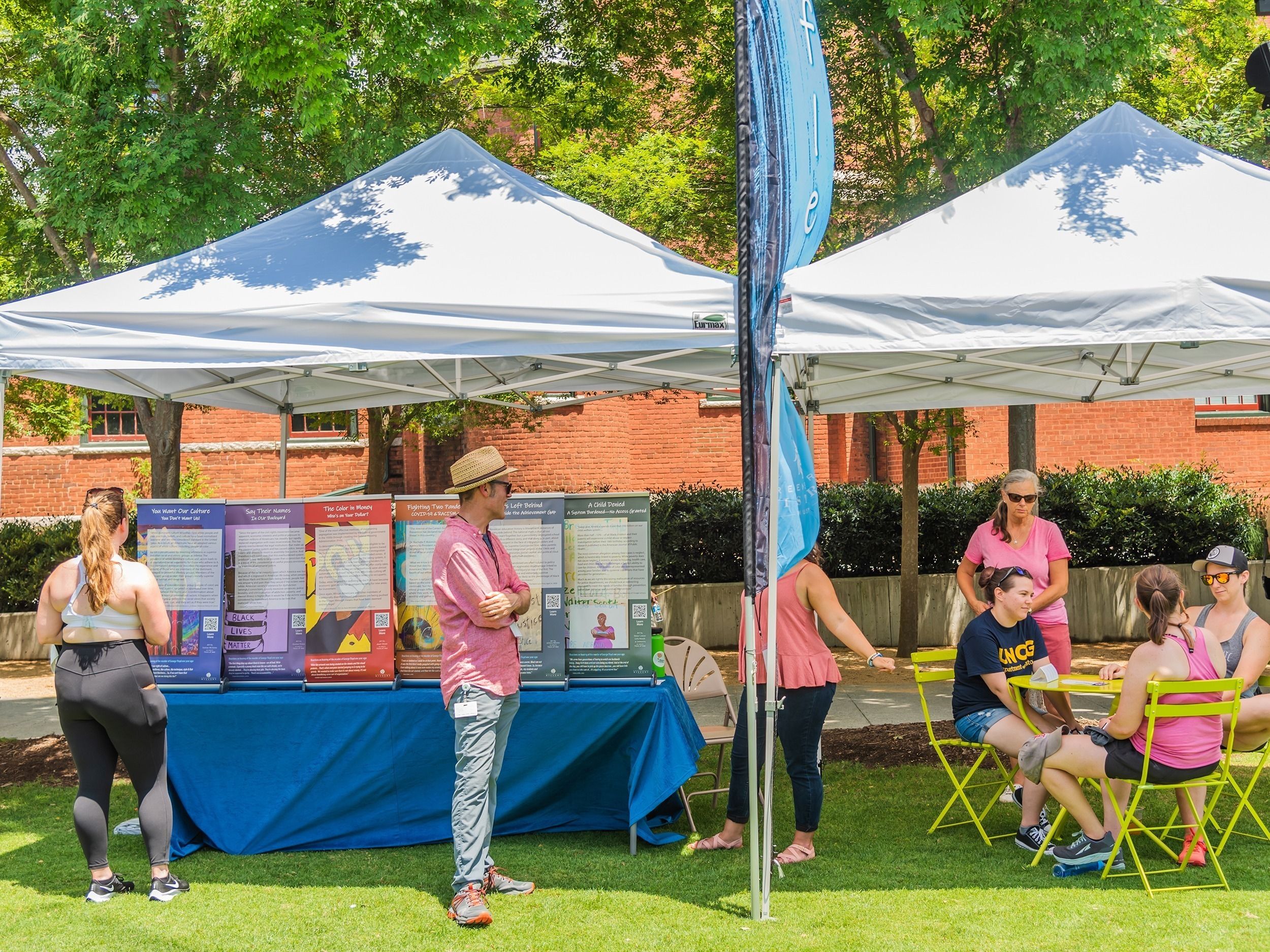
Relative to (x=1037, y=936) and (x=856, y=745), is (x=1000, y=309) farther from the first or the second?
(x=856, y=745)

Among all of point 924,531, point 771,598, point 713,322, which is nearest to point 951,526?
point 924,531

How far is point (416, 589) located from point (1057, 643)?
10.6ft

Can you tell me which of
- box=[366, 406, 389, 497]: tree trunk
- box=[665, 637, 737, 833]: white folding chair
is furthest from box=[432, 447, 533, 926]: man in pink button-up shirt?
box=[366, 406, 389, 497]: tree trunk

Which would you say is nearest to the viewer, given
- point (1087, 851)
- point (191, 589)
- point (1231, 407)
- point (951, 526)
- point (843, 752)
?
point (1087, 851)

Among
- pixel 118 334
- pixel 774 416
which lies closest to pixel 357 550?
pixel 118 334

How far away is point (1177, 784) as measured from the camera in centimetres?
457

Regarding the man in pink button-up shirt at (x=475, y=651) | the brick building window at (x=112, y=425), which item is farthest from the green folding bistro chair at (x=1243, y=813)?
the brick building window at (x=112, y=425)

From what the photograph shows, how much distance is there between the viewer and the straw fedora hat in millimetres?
4492

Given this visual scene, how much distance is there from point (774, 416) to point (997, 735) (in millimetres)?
1922

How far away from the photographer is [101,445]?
20.4m

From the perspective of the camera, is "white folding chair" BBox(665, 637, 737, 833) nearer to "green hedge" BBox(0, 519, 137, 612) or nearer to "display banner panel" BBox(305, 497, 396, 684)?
"display banner panel" BBox(305, 497, 396, 684)

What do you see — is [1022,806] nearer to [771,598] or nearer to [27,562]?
[771,598]

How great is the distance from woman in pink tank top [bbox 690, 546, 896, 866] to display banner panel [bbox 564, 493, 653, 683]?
0.54m

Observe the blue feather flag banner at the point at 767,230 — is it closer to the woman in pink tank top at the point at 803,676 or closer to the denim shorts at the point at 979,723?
the woman in pink tank top at the point at 803,676
